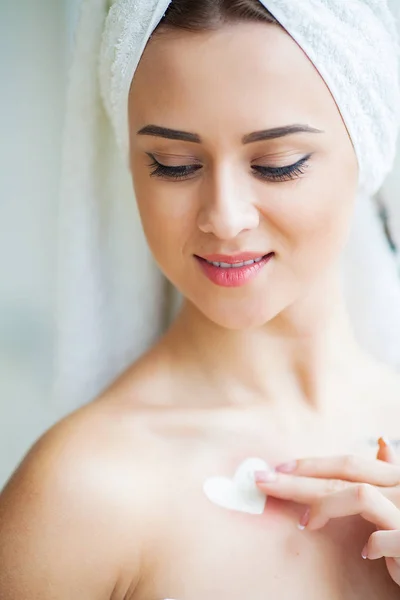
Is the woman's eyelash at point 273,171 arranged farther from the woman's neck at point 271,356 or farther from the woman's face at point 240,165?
the woman's neck at point 271,356

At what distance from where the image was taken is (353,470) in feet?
3.15

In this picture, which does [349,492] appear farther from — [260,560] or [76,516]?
[76,516]

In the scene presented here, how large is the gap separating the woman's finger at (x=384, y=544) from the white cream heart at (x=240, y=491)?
140 mm

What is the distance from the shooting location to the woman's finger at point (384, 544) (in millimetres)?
906

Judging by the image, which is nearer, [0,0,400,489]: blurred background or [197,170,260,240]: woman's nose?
[197,170,260,240]: woman's nose

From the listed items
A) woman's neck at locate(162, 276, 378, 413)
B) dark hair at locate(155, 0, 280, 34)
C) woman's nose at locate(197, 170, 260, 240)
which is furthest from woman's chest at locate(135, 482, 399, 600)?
dark hair at locate(155, 0, 280, 34)

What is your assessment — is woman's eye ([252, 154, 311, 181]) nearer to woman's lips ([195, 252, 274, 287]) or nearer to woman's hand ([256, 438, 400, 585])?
woman's lips ([195, 252, 274, 287])

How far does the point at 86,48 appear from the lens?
109 cm

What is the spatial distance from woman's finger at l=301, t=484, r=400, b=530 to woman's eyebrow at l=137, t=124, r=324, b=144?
0.41 m

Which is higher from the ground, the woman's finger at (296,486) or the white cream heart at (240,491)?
the woman's finger at (296,486)

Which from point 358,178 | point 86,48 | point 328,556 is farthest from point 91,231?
point 328,556

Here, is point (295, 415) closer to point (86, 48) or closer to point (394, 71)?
point (394, 71)

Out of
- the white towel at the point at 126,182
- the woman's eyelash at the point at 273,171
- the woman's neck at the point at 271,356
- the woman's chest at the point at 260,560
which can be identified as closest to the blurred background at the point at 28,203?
the white towel at the point at 126,182

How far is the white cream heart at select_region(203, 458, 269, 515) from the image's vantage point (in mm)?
990
